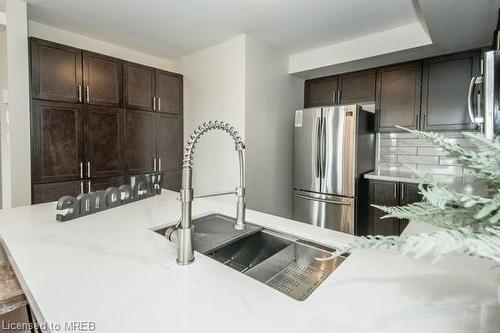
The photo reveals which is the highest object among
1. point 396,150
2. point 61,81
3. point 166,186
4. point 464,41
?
point 464,41

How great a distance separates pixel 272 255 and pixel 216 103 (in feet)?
7.43

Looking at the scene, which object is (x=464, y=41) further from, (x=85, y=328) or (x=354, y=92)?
(x=85, y=328)

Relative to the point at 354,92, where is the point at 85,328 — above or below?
below

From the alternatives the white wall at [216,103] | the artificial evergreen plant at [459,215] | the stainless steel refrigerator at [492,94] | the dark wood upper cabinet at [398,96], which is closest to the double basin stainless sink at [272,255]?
the artificial evergreen plant at [459,215]

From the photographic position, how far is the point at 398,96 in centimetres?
296

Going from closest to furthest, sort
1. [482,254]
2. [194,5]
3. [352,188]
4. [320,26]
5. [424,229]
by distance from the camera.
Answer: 1. [482,254]
2. [424,229]
3. [194,5]
4. [320,26]
5. [352,188]

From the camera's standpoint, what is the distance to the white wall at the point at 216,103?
2893 mm

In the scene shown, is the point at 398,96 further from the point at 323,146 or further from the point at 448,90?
the point at 323,146

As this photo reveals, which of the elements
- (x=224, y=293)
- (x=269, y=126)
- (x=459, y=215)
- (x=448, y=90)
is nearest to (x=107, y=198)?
(x=224, y=293)

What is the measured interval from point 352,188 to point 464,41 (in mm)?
1658

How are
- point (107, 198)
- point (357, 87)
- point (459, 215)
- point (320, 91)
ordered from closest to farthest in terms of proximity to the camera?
point (459, 215) < point (107, 198) < point (357, 87) < point (320, 91)

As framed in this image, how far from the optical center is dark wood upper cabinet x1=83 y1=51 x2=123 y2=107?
2617 mm

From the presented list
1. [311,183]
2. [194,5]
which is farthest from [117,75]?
[311,183]

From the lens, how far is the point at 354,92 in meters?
3.26
